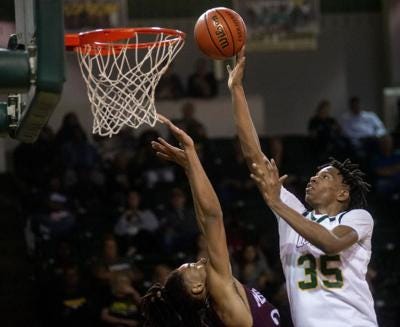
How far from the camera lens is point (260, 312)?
4.47 metres

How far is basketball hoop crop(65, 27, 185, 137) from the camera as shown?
530cm

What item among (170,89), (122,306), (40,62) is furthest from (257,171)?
(170,89)

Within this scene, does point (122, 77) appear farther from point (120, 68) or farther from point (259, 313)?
point (259, 313)

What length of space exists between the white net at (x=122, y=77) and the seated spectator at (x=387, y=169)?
6.19 m

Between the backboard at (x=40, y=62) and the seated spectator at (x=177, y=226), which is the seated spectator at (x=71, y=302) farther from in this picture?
the backboard at (x=40, y=62)

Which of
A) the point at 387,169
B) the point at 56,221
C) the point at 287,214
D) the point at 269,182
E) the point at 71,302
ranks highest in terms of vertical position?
the point at 269,182

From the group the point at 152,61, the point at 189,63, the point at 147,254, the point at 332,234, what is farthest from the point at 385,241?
the point at 332,234

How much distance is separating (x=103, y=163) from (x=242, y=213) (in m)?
1.71

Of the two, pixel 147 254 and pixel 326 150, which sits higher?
pixel 326 150

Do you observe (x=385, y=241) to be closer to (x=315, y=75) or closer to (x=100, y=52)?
(x=315, y=75)

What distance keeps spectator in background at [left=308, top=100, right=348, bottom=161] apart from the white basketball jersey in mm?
7224

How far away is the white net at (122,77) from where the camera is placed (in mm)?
5375

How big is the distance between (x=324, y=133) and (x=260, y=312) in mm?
7864

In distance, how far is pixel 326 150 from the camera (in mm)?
12047
